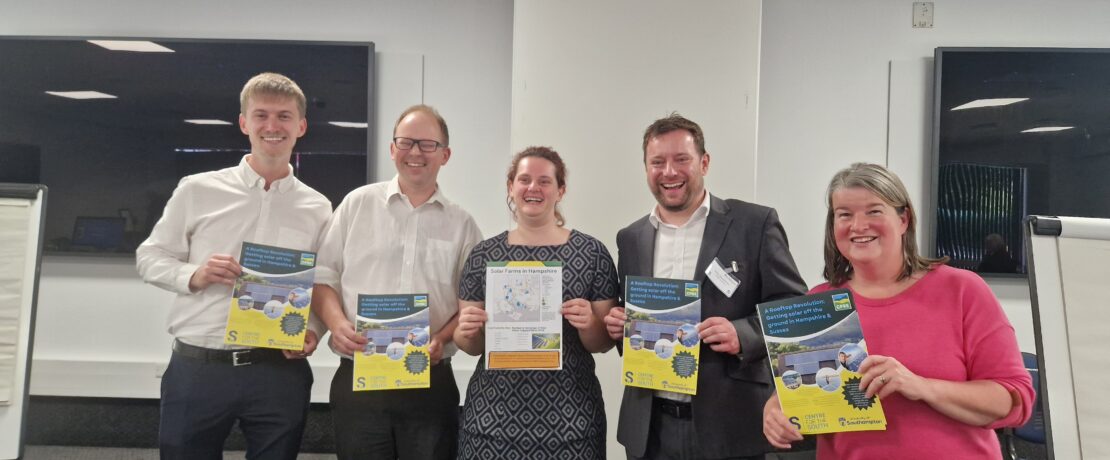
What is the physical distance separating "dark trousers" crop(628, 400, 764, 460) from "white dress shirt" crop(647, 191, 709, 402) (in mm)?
424

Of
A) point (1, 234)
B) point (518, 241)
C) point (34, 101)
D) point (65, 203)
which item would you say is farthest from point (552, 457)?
point (34, 101)

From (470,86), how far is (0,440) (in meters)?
2.85

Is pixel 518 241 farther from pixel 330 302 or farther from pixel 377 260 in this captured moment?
pixel 330 302

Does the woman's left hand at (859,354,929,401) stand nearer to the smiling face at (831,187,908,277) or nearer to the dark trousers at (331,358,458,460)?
the smiling face at (831,187,908,277)

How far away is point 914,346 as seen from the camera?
143 centimetres

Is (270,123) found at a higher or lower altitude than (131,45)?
lower

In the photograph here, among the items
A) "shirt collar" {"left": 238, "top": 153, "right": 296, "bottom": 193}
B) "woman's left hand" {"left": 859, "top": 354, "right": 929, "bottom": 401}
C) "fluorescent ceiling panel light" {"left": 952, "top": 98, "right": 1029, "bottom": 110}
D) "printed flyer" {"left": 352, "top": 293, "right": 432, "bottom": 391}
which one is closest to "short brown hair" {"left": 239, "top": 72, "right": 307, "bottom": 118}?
"shirt collar" {"left": 238, "top": 153, "right": 296, "bottom": 193}

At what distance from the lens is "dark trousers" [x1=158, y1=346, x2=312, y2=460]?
6.88 feet

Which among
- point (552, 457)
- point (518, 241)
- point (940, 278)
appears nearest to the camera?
point (940, 278)

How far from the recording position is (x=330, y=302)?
217 centimetres

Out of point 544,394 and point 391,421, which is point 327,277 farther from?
point 544,394

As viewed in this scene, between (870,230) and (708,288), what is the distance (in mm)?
519

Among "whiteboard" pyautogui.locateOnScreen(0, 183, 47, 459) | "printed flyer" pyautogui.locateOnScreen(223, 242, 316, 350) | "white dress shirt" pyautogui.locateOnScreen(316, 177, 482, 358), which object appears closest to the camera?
"whiteboard" pyautogui.locateOnScreen(0, 183, 47, 459)

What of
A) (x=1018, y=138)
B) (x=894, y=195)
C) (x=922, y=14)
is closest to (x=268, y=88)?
(x=894, y=195)
